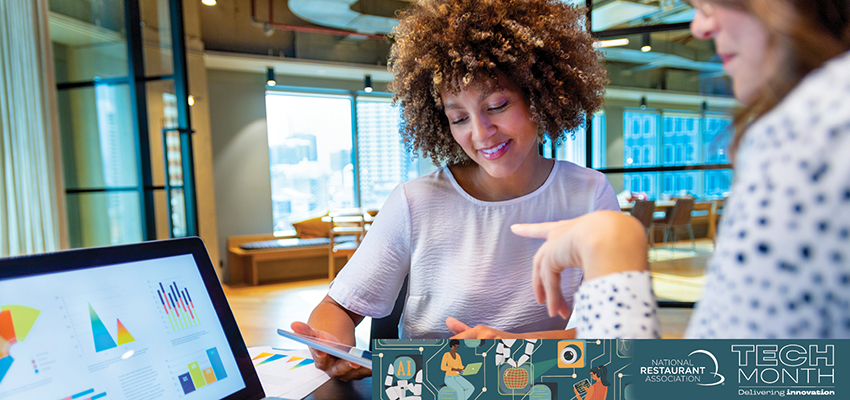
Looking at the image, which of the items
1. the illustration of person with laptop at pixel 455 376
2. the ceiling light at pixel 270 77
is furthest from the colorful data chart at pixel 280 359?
the ceiling light at pixel 270 77

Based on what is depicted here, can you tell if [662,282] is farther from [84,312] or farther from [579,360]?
[84,312]

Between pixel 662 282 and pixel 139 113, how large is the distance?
2.43m

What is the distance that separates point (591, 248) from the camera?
218 millimetres

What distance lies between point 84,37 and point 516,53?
2.71 meters

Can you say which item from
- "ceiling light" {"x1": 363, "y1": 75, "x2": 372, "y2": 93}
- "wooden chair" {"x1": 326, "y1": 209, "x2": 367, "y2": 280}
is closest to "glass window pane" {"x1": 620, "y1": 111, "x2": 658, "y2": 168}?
"wooden chair" {"x1": 326, "y1": 209, "x2": 367, "y2": 280}

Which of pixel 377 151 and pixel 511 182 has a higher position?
pixel 377 151

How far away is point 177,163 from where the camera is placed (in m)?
2.13

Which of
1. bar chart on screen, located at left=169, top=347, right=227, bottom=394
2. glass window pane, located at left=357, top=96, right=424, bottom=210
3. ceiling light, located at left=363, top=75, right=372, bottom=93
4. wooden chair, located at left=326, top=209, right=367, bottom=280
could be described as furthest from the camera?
glass window pane, located at left=357, top=96, right=424, bottom=210

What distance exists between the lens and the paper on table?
70cm

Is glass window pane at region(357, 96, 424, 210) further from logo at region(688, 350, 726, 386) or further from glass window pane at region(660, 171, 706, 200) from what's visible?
logo at region(688, 350, 726, 386)

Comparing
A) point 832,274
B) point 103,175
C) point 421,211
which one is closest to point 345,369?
point 421,211

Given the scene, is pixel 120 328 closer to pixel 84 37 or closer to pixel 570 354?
pixel 570 354

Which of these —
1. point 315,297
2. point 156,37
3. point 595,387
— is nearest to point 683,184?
point 595,387

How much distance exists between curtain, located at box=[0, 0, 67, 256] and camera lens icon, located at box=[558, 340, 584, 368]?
2763mm
